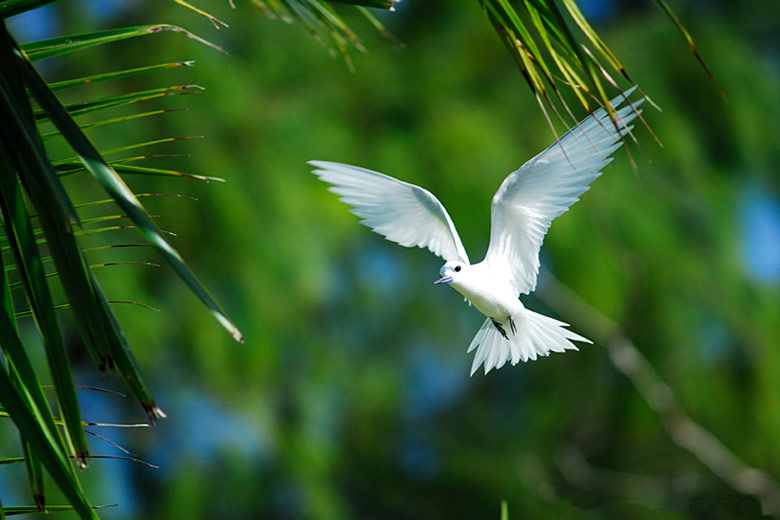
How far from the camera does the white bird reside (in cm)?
54

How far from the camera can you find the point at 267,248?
9.08 feet

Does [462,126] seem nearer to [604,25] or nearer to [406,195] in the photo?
[604,25]

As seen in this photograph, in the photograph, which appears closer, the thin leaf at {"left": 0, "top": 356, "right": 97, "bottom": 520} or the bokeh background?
the thin leaf at {"left": 0, "top": 356, "right": 97, "bottom": 520}

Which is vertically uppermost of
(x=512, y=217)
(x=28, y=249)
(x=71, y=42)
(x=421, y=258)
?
(x=71, y=42)

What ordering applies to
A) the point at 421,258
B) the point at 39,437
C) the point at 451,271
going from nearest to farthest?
the point at 39,437 < the point at 451,271 < the point at 421,258

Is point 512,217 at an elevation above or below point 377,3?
below

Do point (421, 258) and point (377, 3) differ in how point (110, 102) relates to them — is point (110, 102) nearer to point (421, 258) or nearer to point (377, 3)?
point (377, 3)

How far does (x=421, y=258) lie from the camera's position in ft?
11.1

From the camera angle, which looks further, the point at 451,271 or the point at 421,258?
the point at 421,258

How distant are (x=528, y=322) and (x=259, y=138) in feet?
7.95

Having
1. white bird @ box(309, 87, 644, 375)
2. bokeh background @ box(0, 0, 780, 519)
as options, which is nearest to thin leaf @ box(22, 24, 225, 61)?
white bird @ box(309, 87, 644, 375)

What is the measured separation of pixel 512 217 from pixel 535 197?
0.03m

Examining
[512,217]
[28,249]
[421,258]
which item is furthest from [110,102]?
[421,258]

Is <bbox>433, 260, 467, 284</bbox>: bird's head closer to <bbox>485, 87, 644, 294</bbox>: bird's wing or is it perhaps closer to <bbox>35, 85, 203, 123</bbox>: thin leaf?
<bbox>485, 87, 644, 294</bbox>: bird's wing
